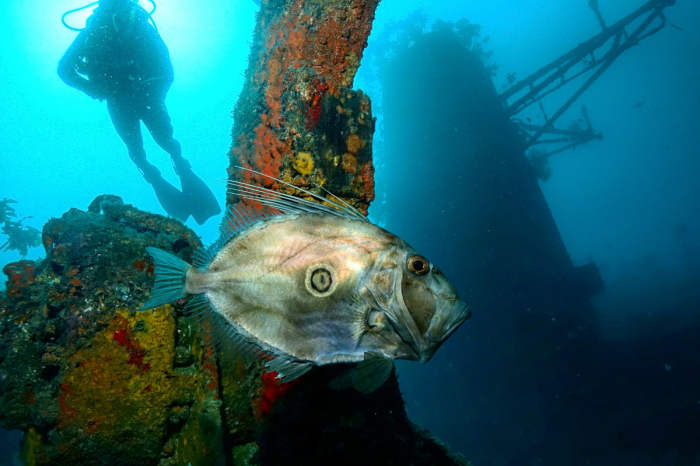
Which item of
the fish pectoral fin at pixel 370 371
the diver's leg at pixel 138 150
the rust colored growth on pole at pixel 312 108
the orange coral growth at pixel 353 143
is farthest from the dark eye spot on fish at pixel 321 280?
the diver's leg at pixel 138 150

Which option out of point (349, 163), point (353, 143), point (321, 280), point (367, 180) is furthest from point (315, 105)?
point (321, 280)

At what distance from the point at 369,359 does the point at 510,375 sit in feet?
58.1

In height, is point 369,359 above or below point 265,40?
below

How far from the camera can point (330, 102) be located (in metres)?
2.71

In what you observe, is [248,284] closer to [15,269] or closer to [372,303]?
[372,303]

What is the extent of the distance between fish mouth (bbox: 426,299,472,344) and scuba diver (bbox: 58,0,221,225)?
9.81 m

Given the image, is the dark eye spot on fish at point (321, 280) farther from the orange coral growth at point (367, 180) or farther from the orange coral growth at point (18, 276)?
the orange coral growth at point (18, 276)

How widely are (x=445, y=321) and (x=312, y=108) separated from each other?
2155mm

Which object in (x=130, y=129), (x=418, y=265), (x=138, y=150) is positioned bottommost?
(x=418, y=265)

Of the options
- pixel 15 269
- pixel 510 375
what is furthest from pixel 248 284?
pixel 510 375

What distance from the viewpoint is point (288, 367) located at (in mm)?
1330

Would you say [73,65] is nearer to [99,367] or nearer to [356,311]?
[99,367]

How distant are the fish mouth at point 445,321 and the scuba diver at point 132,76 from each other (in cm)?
981

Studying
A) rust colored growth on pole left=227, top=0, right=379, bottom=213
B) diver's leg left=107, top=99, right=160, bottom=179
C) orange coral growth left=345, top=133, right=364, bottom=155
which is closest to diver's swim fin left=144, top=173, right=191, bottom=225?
diver's leg left=107, top=99, right=160, bottom=179
